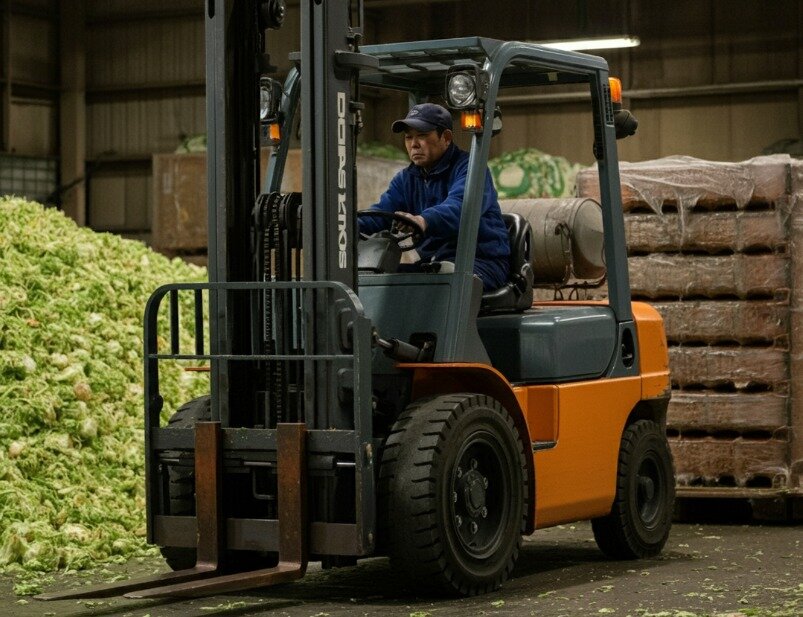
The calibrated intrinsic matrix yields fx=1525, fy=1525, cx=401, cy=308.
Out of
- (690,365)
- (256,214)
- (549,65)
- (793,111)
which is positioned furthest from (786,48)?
(256,214)

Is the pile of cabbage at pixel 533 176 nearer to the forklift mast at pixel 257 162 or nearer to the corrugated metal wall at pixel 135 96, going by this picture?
the corrugated metal wall at pixel 135 96

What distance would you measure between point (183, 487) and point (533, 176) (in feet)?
42.5

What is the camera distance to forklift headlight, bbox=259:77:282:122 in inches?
252

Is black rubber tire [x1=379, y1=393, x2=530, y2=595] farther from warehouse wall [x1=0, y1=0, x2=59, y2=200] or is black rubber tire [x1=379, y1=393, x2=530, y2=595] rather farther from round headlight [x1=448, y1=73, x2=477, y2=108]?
warehouse wall [x1=0, y1=0, x2=59, y2=200]

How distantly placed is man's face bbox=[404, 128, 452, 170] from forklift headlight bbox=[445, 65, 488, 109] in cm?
41

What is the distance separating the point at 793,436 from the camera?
28.1ft

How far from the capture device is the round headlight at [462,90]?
606 centimetres

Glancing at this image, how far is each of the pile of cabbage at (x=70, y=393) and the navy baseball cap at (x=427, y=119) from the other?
253cm

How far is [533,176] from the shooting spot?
732 inches

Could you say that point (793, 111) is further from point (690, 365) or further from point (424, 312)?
point (424, 312)

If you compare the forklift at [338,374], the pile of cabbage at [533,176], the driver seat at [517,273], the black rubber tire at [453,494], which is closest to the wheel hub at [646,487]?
the forklift at [338,374]

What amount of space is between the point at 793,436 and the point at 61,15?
16601 mm

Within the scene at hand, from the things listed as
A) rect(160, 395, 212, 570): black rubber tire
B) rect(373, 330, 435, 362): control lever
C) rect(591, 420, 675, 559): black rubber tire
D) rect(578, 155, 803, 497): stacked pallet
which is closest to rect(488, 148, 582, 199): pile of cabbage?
rect(578, 155, 803, 497): stacked pallet

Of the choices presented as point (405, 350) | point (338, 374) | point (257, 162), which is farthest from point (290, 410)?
point (257, 162)
